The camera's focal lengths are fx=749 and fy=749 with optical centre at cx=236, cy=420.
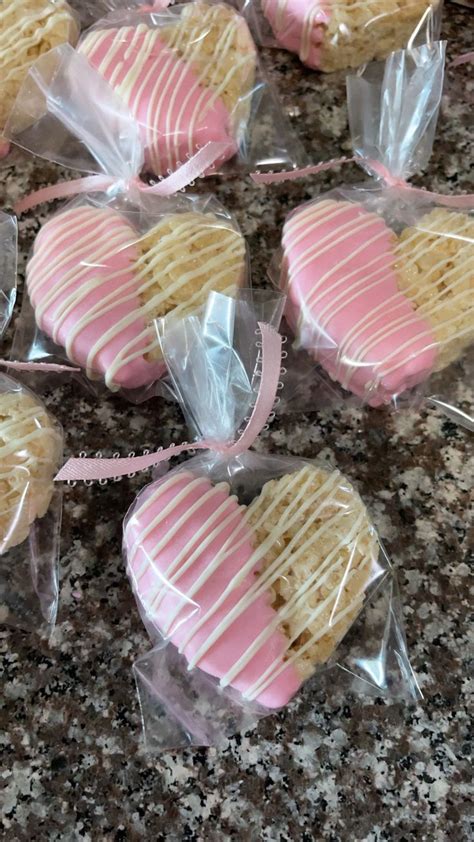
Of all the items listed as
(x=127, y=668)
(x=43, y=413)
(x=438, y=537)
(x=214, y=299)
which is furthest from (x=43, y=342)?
(x=438, y=537)

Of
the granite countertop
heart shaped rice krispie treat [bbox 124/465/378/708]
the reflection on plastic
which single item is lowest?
the granite countertop

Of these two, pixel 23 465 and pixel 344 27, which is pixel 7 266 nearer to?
pixel 23 465

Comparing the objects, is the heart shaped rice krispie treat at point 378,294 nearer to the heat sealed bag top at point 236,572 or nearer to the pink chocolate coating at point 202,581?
the heat sealed bag top at point 236,572

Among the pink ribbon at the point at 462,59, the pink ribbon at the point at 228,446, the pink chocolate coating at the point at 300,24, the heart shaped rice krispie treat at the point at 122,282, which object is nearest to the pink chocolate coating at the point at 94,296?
the heart shaped rice krispie treat at the point at 122,282

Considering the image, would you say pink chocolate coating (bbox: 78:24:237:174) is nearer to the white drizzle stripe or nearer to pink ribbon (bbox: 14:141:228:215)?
pink ribbon (bbox: 14:141:228:215)

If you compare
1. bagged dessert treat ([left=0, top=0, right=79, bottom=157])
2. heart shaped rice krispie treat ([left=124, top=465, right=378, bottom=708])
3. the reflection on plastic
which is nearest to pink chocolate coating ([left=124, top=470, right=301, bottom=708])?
heart shaped rice krispie treat ([left=124, top=465, right=378, bottom=708])

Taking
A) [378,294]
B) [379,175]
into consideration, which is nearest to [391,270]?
[378,294]

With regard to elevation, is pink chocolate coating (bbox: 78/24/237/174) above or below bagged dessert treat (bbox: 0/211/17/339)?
above
